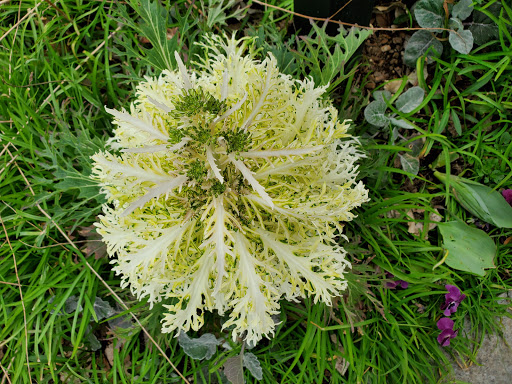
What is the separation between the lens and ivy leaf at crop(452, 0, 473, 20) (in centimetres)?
192

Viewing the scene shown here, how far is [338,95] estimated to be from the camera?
1981 millimetres

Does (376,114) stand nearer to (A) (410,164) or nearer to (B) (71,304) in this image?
(A) (410,164)

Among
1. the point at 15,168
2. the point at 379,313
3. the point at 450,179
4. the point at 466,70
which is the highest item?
the point at 15,168

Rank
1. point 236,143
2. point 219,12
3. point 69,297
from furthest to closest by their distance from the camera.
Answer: point 69,297 → point 219,12 → point 236,143

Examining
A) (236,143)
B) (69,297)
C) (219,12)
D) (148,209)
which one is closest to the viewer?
(236,143)

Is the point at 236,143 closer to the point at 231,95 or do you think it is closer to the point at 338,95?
the point at 231,95

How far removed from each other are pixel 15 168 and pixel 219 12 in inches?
50.0

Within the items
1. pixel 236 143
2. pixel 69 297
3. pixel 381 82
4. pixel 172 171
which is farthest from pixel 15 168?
pixel 381 82

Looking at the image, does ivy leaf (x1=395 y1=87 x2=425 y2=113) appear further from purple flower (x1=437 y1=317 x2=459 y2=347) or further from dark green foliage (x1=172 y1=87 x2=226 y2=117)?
dark green foliage (x1=172 y1=87 x2=226 y2=117)

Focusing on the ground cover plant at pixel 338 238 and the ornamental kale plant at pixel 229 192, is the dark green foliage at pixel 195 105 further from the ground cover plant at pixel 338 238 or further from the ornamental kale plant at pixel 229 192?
the ground cover plant at pixel 338 238

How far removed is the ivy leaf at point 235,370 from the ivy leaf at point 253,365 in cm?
3

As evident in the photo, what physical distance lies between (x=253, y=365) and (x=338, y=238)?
2.28 ft

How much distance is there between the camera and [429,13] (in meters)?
1.96

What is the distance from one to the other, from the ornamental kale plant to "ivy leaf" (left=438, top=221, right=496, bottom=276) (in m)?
0.98
